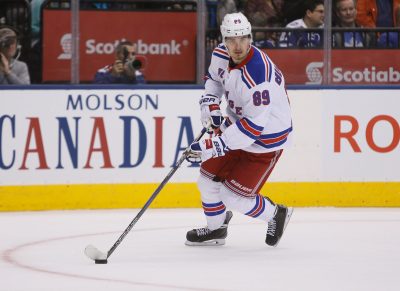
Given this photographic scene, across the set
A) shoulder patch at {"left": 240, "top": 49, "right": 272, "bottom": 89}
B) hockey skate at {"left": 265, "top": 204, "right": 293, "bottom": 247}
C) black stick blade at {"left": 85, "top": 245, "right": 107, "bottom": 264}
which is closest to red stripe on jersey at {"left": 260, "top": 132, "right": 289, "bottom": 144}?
shoulder patch at {"left": 240, "top": 49, "right": 272, "bottom": 89}

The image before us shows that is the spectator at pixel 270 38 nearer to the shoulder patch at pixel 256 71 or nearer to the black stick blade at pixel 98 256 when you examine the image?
the shoulder patch at pixel 256 71

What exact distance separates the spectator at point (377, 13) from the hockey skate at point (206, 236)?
8.65 feet

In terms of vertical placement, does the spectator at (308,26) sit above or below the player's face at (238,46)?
above

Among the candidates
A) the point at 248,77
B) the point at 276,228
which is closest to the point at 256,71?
the point at 248,77

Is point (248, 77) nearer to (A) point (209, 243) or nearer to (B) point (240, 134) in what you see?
(B) point (240, 134)

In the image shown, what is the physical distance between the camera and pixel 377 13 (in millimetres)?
8555

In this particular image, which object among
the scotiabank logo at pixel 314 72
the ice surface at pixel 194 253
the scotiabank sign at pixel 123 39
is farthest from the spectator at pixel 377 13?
the ice surface at pixel 194 253

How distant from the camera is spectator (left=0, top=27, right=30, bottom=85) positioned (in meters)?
7.86

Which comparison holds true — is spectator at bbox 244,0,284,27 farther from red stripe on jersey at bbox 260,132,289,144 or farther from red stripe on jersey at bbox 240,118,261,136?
red stripe on jersey at bbox 240,118,261,136

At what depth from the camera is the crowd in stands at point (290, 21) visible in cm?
797

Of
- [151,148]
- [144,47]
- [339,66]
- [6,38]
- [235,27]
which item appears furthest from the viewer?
[339,66]

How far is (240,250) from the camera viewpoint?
631 cm

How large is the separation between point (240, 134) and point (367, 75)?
276 cm

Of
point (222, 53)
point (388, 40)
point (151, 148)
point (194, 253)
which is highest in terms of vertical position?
point (388, 40)
